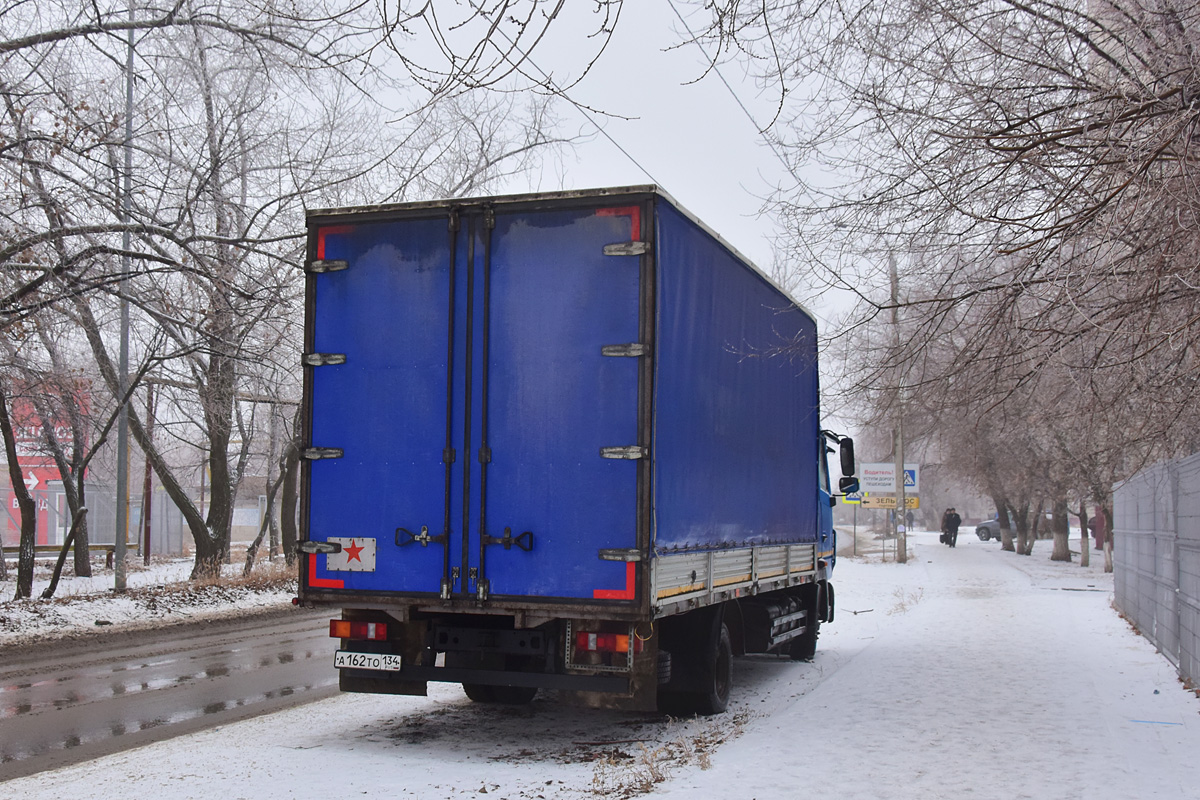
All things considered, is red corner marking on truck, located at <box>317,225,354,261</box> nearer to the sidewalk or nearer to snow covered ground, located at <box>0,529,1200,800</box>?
snow covered ground, located at <box>0,529,1200,800</box>

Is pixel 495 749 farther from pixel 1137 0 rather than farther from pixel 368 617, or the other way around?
pixel 1137 0

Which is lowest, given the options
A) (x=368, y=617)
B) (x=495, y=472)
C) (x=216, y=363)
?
(x=368, y=617)

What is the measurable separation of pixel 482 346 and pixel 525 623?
1.86 metres

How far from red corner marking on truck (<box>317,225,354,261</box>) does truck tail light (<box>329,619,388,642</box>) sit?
256cm

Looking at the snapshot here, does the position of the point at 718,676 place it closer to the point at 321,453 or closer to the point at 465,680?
the point at 465,680

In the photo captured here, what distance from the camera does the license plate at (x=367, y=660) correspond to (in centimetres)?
747

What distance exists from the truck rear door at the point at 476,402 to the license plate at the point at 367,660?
1.49 ft

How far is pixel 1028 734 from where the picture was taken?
7879 mm

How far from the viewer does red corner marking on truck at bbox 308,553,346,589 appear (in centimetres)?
756

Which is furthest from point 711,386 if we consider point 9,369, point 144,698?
point 9,369

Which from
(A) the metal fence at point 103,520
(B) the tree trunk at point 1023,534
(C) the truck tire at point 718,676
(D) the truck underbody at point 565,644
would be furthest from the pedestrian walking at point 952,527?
(D) the truck underbody at point 565,644

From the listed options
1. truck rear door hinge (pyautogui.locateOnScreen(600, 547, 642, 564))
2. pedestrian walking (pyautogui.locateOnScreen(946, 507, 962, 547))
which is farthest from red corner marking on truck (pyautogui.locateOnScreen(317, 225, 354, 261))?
pedestrian walking (pyautogui.locateOnScreen(946, 507, 962, 547))

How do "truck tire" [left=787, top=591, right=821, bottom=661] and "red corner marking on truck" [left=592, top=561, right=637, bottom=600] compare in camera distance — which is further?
"truck tire" [left=787, top=591, right=821, bottom=661]

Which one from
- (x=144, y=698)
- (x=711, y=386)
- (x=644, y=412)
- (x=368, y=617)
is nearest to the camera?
(x=644, y=412)
